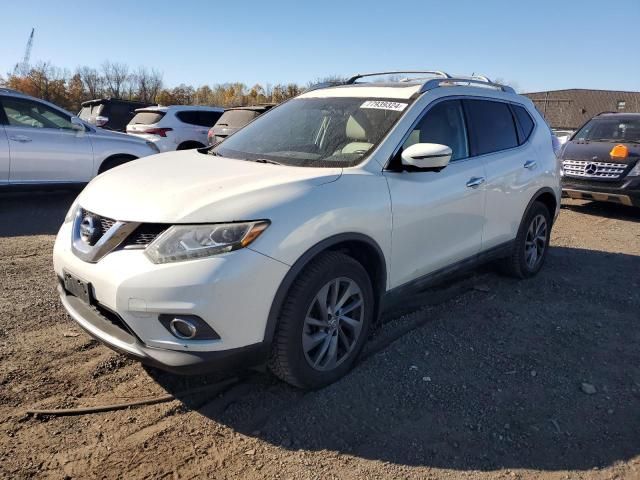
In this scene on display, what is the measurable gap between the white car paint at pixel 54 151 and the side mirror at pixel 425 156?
6.24 meters

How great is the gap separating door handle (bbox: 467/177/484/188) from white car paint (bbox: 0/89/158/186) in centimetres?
615

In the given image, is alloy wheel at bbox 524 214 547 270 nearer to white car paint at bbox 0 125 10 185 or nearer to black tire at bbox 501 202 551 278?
black tire at bbox 501 202 551 278

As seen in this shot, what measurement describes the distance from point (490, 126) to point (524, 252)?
1326mm

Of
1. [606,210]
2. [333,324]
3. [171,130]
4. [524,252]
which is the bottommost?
[606,210]

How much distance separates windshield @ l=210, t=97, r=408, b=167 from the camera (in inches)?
132

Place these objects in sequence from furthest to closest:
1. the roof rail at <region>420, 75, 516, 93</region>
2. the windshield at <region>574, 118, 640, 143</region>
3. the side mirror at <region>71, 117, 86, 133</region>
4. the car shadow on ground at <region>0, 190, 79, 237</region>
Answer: the windshield at <region>574, 118, 640, 143</region>
the side mirror at <region>71, 117, 86, 133</region>
the car shadow on ground at <region>0, 190, 79, 237</region>
the roof rail at <region>420, 75, 516, 93</region>

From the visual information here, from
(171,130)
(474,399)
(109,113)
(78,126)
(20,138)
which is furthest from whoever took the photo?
(109,113)

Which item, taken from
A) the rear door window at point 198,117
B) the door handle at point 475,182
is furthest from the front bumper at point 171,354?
the rear door window at point 198,117

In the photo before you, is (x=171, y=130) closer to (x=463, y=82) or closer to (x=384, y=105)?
(x=463, y=82)

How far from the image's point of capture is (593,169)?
8711mm

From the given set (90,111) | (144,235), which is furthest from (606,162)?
(90,111)

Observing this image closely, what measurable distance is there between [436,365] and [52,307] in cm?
293

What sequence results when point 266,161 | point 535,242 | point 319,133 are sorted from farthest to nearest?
1. point 535,242
2. point 319,133
3. point 266,161

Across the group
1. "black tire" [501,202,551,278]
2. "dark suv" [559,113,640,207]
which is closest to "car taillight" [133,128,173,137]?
"dark suv" [559,113,640,207]
